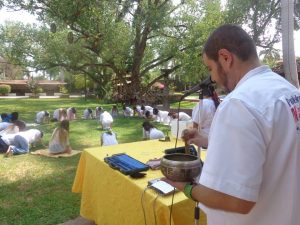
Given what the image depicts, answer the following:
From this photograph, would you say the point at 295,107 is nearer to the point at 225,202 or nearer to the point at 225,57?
the point at 225,57

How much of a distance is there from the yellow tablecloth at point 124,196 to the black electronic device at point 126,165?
47 millimetres

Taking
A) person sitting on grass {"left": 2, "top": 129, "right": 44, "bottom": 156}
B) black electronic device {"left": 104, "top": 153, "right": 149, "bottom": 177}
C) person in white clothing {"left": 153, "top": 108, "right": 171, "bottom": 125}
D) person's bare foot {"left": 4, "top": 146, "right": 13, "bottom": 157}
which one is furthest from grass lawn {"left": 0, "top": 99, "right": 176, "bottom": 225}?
person in white clothing {"left": 153, "top": 108, "right": 171, "bottom": 125}

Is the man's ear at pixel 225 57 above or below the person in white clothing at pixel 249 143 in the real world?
above

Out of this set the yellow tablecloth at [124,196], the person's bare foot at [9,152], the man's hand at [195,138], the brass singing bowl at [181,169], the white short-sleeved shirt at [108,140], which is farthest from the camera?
the person's bare foot at [9,152]

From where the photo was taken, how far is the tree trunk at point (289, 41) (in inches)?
212

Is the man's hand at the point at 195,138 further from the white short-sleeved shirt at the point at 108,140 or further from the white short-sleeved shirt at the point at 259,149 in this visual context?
the white short-sleeved shirt at the point at 108,140

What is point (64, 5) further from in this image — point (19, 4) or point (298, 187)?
point (298, 187)

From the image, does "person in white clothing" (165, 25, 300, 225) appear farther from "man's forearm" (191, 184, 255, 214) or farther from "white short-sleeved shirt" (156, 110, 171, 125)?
"white short-sleeved shirt" (156, 110, 171, 125)

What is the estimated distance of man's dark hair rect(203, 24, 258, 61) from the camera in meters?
1.32

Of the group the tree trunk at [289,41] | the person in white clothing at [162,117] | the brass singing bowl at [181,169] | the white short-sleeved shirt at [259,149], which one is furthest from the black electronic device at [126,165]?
the person in white clothing at [162,117]

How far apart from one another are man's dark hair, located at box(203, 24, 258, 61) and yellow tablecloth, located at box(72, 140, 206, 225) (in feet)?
4.20

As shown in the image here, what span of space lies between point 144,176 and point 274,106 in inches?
70.5

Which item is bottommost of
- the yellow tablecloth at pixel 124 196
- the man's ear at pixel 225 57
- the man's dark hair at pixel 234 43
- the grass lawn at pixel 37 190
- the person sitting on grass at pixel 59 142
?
the grass lawn at pixel 37 190

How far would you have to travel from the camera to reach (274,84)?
4.20ft
